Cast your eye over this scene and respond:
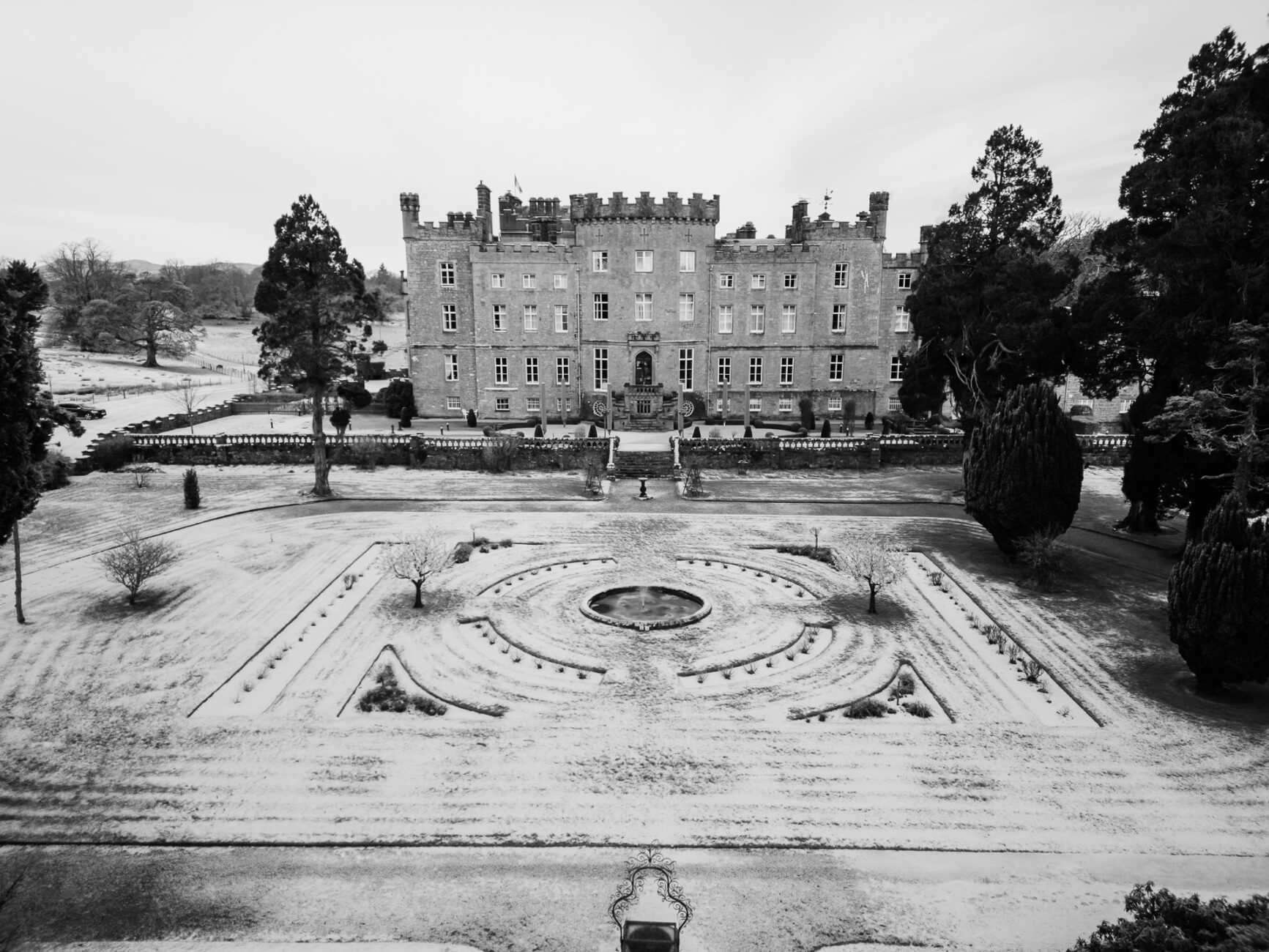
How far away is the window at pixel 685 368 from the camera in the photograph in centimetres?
5034

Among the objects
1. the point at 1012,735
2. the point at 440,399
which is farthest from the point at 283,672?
the point at 440,399

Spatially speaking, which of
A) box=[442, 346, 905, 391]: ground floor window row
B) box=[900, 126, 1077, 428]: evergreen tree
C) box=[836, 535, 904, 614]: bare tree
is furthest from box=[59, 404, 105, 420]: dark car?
box=[900, 126, 1077, 428]: evergreen tree

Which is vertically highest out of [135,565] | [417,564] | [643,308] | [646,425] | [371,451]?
[643,308]

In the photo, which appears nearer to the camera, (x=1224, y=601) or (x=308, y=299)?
(x=1224, y=601)

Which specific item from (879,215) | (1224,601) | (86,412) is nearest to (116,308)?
(86,412)

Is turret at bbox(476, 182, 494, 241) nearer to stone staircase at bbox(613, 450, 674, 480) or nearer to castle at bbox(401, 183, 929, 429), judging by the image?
castle at bbox(401, 183, 929, 429)

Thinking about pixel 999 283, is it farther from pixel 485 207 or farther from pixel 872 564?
pixel 485 207

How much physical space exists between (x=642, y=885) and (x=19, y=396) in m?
15.9

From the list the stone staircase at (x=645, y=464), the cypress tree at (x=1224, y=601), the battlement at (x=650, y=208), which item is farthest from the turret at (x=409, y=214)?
the cypress tree at (x=1224, y=601)

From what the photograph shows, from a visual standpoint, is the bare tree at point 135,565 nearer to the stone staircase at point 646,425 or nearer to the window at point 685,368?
the stone staircase at point 646,425

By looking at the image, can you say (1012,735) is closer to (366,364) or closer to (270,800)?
A: (270,800)

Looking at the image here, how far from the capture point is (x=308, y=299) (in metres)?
31.5

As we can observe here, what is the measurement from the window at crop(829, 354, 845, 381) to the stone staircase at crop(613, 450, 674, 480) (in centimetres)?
1700

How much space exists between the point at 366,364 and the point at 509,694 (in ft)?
70.6
